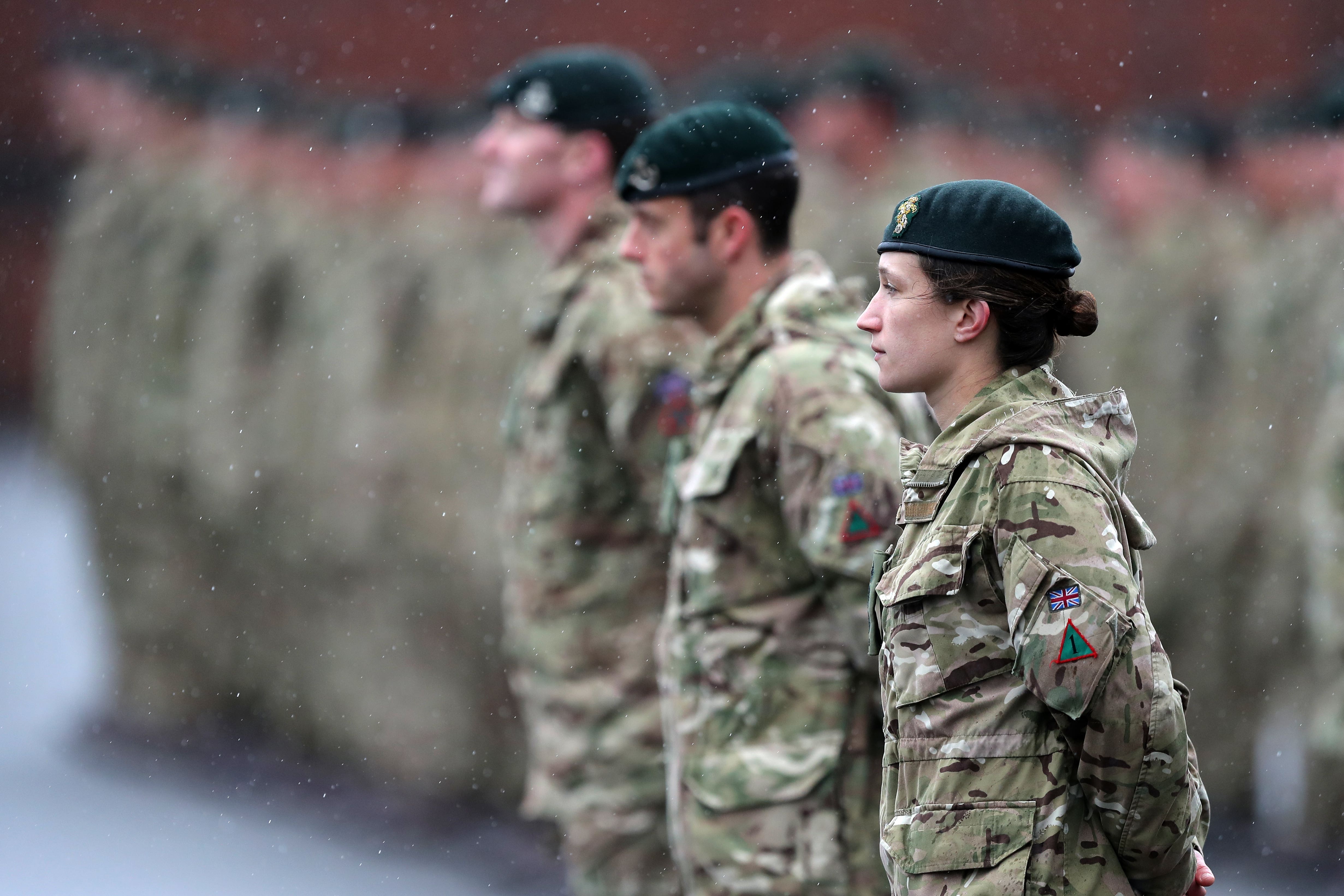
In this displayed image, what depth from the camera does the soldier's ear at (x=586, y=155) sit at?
3.91 m

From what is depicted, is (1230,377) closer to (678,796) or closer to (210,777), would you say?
(678,796)

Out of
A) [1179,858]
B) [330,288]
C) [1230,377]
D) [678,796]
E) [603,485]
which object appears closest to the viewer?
[1179,858]

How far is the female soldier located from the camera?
5.09ft

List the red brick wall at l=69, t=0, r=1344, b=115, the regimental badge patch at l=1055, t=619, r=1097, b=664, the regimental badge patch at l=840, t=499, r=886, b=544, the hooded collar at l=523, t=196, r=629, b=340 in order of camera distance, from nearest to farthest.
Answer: the regimental badge patch at l=1055, t=619, r=1097, b=664 → the regimental badge patch at l=840, t=499, r=886, b=544 → the hooded collar at l=523, t=196, r=629, b=340 → the red brick wall at l=69, t=0, r=1344, b=115

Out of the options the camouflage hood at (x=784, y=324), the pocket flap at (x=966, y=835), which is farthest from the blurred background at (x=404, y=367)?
the pocket flap at (x=966, y=835)

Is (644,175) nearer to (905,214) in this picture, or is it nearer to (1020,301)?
(905,214)

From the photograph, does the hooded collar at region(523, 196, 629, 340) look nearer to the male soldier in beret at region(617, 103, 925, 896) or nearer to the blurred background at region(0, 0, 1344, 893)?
the male soldier in beret at region(617, 103, 925, 896)

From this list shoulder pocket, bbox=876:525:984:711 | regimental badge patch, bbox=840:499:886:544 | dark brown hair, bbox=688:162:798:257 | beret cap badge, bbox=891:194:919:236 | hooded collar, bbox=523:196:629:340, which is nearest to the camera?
shoulder pocket, bbox=876:525:984:711

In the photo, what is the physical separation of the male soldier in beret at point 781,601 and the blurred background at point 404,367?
1480 mm

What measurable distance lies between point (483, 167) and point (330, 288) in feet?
2.83

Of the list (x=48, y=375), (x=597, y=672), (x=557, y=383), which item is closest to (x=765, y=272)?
(x=557, y=383)

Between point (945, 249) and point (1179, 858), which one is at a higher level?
point (945, 249)

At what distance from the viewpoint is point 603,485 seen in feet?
12.0

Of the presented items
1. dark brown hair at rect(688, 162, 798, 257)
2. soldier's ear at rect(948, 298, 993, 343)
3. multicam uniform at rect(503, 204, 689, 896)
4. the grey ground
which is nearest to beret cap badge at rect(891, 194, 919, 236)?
soldier's ear at rect(948, 298, 993, 343)
